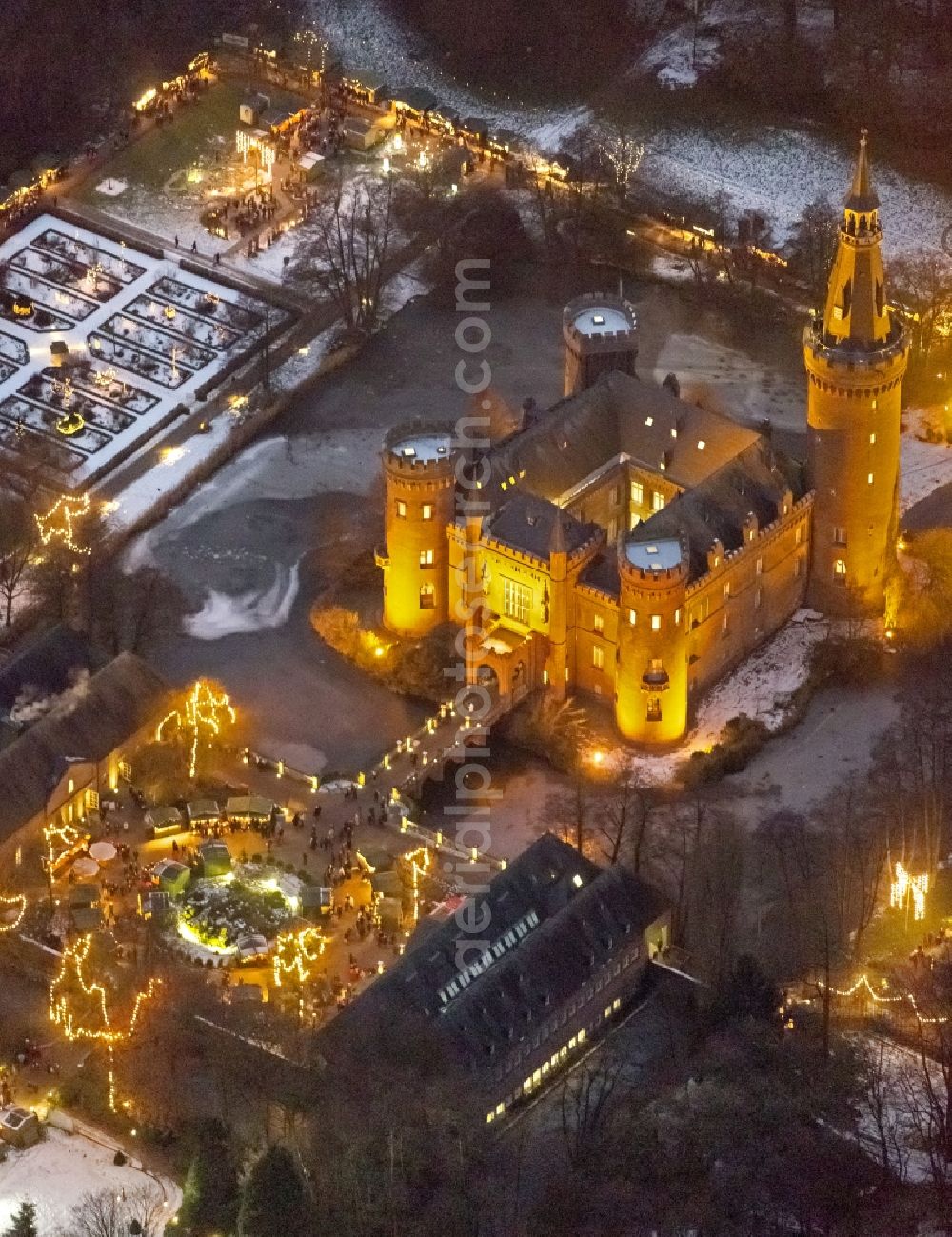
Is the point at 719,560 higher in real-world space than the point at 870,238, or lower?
lower

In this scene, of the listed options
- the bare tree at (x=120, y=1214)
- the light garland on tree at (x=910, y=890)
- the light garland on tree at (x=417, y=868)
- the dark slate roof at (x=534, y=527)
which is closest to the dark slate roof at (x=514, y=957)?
the light garland on tree at (x=417, y=868)

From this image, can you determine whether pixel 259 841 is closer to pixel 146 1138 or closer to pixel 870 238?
pixel 146 1138

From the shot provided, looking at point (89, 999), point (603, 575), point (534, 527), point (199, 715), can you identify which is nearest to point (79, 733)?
point (199, 715)

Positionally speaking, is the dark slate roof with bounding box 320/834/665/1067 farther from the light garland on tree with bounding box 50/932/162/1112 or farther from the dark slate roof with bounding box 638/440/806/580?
the dark slate roof with bounding box 638/440/806/580

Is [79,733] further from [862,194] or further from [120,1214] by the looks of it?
[862,194]

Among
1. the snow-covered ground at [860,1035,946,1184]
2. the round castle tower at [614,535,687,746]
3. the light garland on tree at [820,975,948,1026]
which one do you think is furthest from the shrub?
the snow-covered ground at [860,1035,946,1184]

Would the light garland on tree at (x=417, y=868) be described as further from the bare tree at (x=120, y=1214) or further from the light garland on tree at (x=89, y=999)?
the bare tree at (x=120, y=1214)

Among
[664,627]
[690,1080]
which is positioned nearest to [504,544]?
[664,627]
